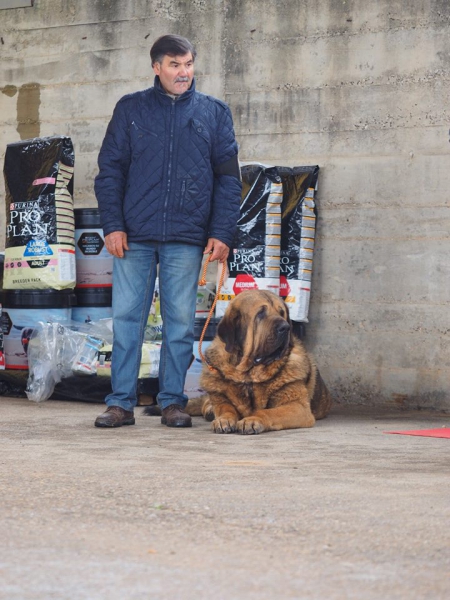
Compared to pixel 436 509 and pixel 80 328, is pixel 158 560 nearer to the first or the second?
pixel 436 509

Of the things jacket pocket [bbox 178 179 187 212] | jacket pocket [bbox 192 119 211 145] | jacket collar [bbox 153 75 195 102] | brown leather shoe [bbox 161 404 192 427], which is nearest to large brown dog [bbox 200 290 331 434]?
brown leather shoe [bbox 161 404 192 427]

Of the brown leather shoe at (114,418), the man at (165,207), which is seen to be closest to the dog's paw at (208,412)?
the man at (165,207)

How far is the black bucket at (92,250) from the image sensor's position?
20.7ft

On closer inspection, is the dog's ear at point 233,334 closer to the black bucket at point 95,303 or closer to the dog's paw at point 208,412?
the dog's paw at point 208,412

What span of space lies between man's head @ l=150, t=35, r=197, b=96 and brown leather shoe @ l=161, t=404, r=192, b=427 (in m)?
1.43

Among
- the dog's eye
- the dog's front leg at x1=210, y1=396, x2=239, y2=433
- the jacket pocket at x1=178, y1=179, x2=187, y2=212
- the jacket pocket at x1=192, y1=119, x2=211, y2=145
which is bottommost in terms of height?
the dog's front leg at x1=210, y1=396, x2=239, y2=433

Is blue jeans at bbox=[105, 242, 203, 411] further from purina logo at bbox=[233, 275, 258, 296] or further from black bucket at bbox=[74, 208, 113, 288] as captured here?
black bucket at bbox=[74, 208, 113, 288]

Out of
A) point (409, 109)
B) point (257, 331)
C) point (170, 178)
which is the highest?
point (409, 109)

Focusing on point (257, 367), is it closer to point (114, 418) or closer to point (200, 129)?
point (114, 418)

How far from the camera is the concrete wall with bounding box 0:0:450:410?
596 centimetres

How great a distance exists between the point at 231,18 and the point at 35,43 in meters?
1.38

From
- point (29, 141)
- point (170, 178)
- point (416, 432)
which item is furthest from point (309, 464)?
point (29, 141)

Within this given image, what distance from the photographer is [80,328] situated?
6.22 metres

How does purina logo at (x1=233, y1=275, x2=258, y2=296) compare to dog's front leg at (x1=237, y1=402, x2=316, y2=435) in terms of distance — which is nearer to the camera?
dog's front leg at (x1=237, y1=402, x2=316, y2=435)
